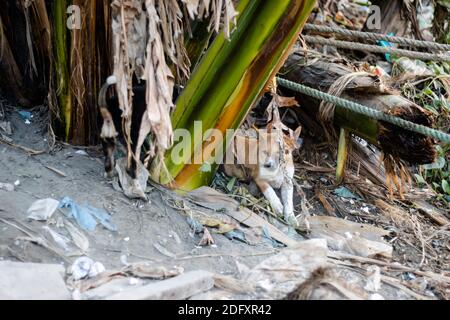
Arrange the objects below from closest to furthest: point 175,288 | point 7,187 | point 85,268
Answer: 1. point 175,288
2. point 85,268
3. point 7,187

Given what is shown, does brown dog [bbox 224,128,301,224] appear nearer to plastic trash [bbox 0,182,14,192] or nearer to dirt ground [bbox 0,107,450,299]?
dirt ground [bbox 0,107,450,299]

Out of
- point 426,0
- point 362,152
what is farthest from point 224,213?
point 426,0

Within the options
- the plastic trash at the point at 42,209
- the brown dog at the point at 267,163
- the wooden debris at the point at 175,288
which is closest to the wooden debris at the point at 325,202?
the brown dog at the point at 267,163

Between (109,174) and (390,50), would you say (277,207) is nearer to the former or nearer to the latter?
(109,174)

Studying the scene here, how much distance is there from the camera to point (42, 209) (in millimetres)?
1834

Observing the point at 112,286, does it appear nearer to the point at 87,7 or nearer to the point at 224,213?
the point at 224,213

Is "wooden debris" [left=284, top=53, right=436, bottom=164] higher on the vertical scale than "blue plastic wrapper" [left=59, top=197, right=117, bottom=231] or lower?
higher

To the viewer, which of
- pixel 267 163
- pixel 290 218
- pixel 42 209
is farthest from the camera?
pixel 267 163

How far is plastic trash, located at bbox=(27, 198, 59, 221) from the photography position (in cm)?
181

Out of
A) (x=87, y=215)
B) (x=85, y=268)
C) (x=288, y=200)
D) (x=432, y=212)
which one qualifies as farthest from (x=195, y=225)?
(x=432, y=212)

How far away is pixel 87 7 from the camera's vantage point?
6.77ft

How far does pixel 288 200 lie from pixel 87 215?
0.96 m

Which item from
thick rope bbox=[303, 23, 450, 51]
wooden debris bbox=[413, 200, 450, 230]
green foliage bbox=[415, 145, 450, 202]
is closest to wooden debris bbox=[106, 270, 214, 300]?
thick rope bbox=[303, 23, 450, 51]

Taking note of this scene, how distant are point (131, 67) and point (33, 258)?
0.69 meters
